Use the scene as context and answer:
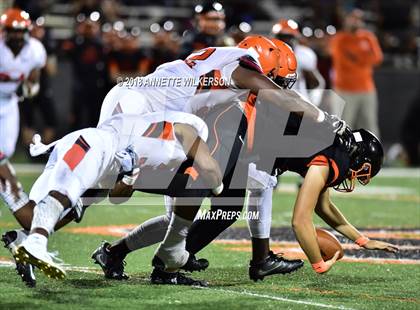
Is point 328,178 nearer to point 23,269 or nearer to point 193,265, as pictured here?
point 193,265

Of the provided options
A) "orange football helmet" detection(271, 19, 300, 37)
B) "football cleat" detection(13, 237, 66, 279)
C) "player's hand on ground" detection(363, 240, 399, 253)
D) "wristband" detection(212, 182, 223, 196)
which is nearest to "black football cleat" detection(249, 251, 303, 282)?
"player's hand on ground" detection(363, 240, 399, 253)

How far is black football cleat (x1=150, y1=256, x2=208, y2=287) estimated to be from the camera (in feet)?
17.1

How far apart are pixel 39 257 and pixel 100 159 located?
588mm

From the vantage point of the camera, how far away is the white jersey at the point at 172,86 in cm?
503

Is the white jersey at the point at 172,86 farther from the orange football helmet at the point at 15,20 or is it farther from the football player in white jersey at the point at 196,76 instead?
the orange football helmet at the point at 15,20

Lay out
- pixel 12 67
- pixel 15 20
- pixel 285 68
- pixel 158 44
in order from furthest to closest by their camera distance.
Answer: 1. pixel 158 44
2. pixel 12 67
3. pixel 15 20
4. pixel 285 68

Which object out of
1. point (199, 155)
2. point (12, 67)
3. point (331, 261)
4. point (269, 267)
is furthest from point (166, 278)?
point (12, 67)

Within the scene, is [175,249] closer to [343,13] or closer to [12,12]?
[12,12]

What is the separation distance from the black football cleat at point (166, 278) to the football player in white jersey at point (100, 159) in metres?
0.57

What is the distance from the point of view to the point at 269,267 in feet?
17.8

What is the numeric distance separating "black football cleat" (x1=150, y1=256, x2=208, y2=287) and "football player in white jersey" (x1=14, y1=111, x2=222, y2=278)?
22.5 inches

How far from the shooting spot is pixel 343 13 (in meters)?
15.9

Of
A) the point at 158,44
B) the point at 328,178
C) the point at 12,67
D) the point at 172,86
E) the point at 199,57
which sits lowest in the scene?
the point at 158,44

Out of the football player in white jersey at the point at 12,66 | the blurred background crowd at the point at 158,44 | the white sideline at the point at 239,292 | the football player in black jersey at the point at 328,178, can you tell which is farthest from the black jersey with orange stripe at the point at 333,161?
the blurred background crowd at the point at 158,44
